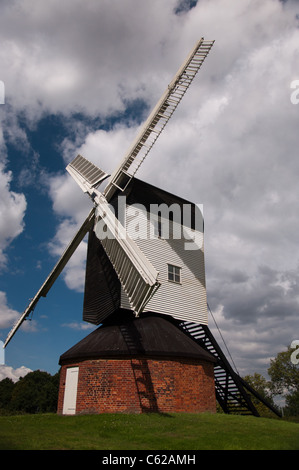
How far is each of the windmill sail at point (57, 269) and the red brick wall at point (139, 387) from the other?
259 inches

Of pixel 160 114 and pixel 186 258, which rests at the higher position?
pixel 160 114

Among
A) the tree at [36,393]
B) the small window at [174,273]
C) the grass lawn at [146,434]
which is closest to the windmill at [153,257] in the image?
the small window at [174,273]

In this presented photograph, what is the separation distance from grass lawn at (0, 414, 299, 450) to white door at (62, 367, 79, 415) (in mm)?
2438

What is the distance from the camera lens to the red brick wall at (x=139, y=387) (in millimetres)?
14891

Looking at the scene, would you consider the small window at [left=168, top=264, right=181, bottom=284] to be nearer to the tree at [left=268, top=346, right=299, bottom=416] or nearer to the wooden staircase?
the wooden staircase

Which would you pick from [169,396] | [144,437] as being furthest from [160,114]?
[144,437]

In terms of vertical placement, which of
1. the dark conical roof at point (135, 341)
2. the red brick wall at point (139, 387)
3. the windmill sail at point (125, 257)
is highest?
the windmill sail at point (125, 257)

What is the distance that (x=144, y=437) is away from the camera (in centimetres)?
997

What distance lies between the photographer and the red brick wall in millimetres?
14891

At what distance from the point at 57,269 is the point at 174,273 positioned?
7253 millimetres

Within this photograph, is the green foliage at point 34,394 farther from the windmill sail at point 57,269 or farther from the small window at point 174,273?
the small window at point 174,273

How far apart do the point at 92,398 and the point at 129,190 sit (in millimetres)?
11339

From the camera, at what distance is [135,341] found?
52.9ft
